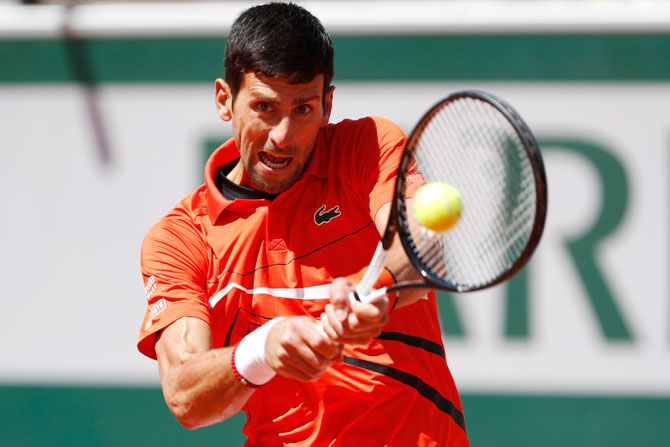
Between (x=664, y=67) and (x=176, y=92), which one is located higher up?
(x=664, y=67)

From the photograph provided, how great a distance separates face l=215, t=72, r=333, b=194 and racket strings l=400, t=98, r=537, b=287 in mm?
279

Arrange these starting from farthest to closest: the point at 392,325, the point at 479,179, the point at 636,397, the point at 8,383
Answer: the point at 8,383 < the point at 636,397 < the point at 479,179 < the point at 392,325

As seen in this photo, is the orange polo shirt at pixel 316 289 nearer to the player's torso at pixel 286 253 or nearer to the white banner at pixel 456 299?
the player's torso at pixel 286 253

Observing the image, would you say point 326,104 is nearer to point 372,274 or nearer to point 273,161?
point 273,161

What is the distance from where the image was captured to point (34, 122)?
5.06 metres

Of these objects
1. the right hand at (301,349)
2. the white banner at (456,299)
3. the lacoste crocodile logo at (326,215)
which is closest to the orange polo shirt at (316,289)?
the lacoste crocodile logo at (326,215)

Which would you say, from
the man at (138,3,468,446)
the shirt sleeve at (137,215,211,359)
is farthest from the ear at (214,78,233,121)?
Answer: the shirt sleeve at (137,215,211,359)

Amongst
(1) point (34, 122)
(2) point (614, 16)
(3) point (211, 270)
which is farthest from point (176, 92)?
(3) point (211, 270)

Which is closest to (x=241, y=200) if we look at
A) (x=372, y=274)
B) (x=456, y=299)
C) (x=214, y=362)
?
(x=214, y=362)

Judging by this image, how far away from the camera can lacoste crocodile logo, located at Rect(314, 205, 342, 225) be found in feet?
8.98

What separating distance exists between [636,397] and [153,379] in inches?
85.0

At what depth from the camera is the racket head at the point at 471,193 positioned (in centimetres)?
217

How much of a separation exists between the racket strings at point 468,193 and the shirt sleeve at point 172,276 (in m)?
0.60

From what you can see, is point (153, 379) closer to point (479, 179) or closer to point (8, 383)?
point (8, 383)
